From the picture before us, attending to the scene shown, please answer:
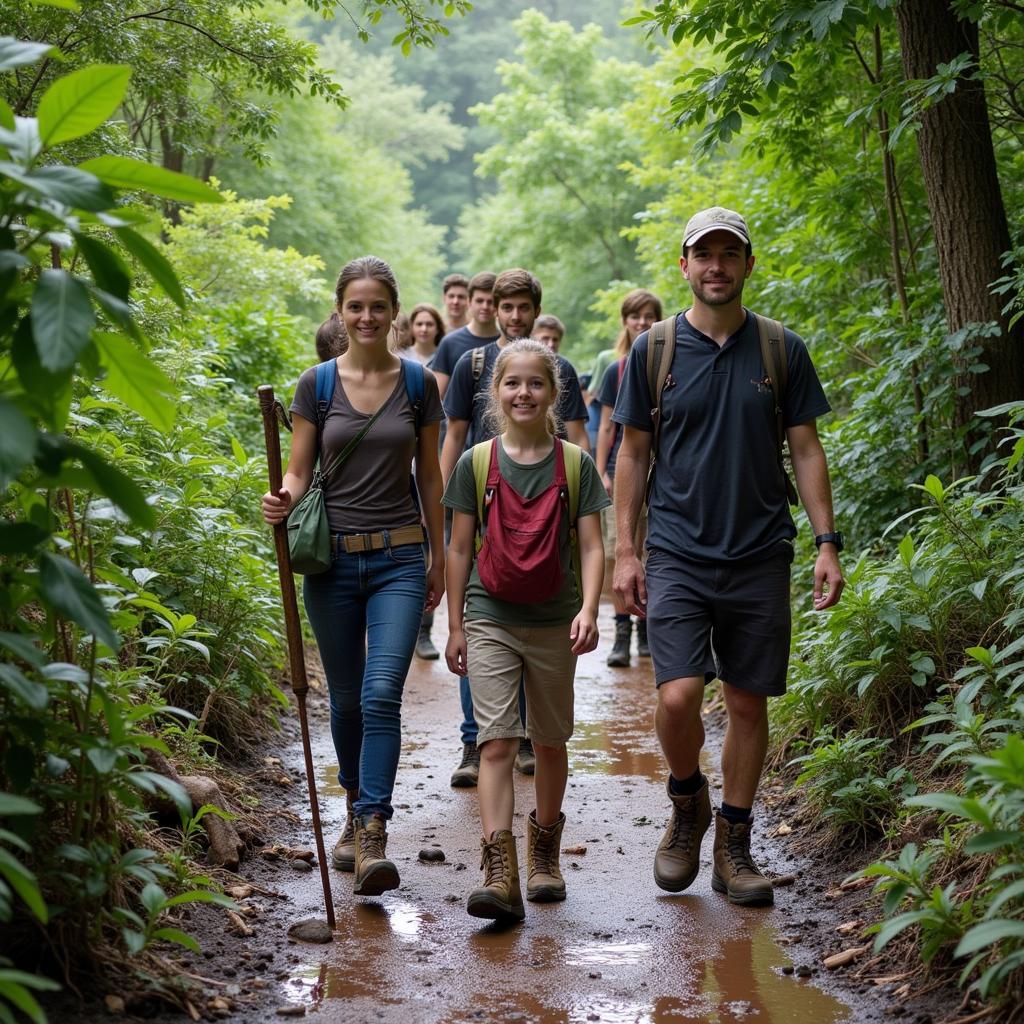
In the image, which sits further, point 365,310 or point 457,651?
point 365,310

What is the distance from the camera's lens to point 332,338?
6.62m

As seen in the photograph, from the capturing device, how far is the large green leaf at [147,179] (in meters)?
3.17

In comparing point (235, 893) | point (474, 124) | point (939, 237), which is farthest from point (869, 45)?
point (474, 124)

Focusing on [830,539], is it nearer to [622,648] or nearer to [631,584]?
[631,584]

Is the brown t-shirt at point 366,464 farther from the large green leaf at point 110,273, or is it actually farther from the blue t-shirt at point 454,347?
the blue t-shirt at point 454,347

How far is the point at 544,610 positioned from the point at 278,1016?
73.8 inches

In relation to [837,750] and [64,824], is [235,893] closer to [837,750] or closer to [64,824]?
[64,824]

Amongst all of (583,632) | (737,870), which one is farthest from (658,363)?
(737,870)

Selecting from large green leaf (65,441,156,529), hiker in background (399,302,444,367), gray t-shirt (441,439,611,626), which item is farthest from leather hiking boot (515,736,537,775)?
hiker in background (399,302,444,367)

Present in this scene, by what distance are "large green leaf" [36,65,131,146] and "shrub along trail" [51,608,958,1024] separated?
2292 millimetres

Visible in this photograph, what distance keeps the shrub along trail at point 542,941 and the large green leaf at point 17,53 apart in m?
2.43

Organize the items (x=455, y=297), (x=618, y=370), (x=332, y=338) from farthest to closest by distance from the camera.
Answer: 1. (x=455, y=297)
2. (x=618, y=370)
3. (x=332, y=338)

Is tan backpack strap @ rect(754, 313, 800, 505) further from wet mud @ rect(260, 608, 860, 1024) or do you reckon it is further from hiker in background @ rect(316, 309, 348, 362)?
hiker in background @ rect(316, 309, 348, 362)

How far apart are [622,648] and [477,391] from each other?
3.67 metres
